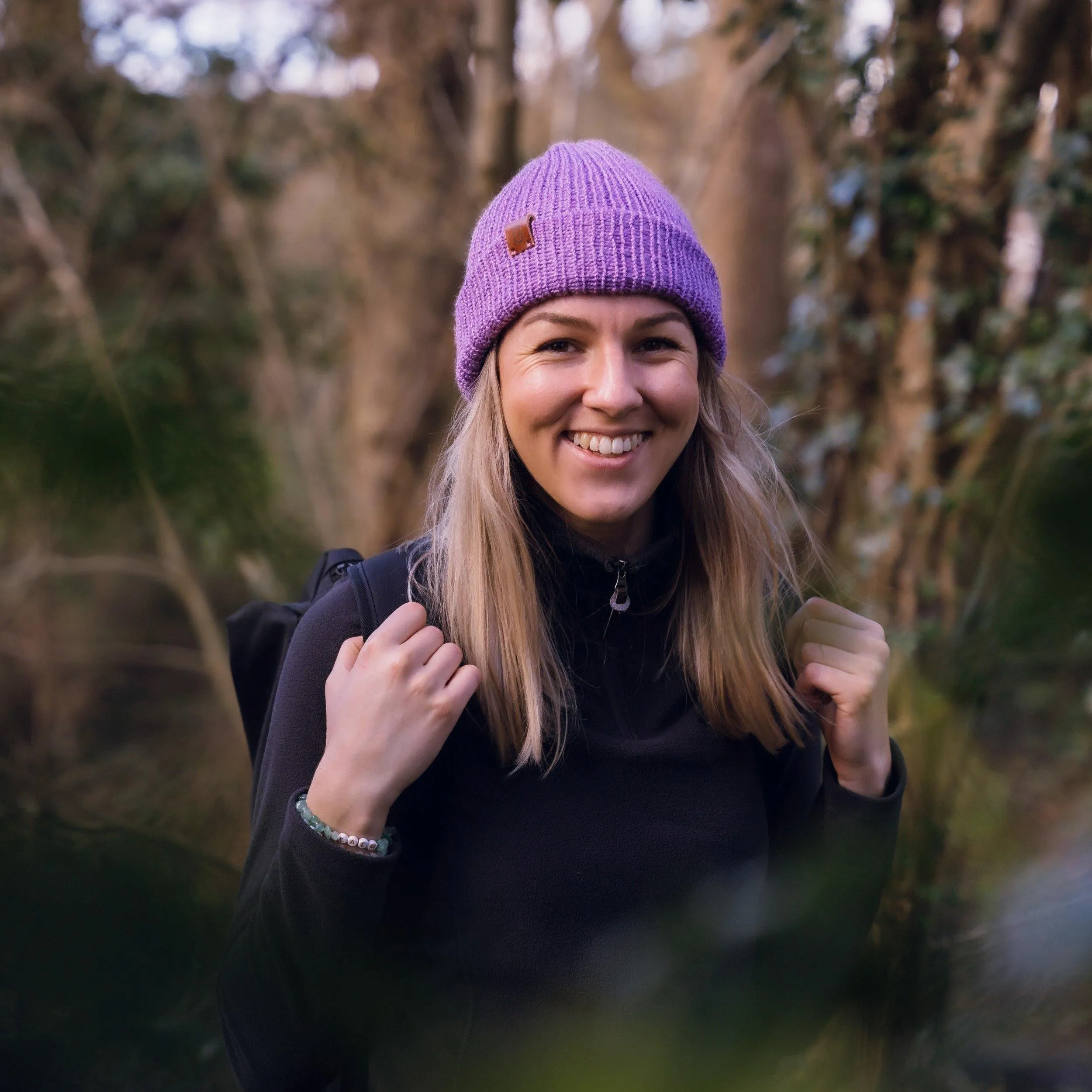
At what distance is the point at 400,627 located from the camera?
124cm

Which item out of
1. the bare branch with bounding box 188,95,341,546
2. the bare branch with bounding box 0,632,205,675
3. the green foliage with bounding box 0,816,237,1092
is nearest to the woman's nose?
the bare branch with bounding box 0,632,205,675

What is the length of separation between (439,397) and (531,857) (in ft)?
16.1

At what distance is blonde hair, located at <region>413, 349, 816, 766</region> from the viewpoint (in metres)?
1.53

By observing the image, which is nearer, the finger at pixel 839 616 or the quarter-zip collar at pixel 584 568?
the finger at pixel 839 616

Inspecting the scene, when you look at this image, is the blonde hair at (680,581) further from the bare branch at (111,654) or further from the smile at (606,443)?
the bare branch at (111,654)

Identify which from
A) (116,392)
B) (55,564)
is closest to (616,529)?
(55,564)

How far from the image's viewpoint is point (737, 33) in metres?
4.78

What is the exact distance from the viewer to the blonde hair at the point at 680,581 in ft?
5.03

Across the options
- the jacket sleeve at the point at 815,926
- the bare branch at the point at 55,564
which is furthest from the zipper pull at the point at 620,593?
the jacket sleeve at the point at 815,926

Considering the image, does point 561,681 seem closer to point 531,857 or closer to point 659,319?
point 531,857

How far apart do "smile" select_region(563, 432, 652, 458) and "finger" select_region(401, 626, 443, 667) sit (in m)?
0.46

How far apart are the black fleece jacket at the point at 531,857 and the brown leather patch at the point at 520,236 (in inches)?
16.7

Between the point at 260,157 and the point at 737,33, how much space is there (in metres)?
3.17

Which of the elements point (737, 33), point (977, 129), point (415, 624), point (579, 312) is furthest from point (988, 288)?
point (415, 624)
